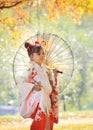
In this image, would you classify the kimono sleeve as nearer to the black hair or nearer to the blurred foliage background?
the black hair

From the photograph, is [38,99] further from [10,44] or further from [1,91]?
[1,91]

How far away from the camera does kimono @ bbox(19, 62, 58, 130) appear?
5.27 meters

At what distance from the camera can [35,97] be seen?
17.4 feet

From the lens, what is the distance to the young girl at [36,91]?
5277mm

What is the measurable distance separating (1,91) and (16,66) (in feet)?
37.3

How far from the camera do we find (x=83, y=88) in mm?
17906

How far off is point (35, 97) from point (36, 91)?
0.06m

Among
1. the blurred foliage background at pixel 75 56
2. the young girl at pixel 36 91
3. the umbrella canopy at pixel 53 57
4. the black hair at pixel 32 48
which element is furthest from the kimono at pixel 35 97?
the blurred foliage background at pixel 75 56

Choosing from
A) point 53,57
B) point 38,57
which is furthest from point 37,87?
point 53,57

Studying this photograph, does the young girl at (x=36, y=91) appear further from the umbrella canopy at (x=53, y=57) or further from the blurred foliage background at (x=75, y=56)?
the blurred foliage background at (x=75, y=56)

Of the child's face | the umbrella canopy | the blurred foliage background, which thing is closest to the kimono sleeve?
the child's face

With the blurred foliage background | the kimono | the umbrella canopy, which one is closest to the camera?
the kimono

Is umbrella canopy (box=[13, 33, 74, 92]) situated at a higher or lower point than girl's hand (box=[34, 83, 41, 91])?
higher

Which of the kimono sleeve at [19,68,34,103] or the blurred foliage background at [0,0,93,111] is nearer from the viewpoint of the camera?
the kimono sleeve at [19,68,34,103]
